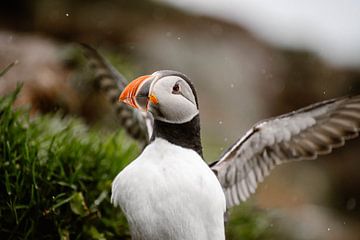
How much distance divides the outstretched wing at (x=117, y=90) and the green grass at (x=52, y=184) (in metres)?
0.30

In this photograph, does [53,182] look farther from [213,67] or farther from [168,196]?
[213,67]

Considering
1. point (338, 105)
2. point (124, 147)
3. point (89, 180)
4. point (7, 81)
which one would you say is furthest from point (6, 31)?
point (338, 105)

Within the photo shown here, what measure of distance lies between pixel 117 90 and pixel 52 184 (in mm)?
937

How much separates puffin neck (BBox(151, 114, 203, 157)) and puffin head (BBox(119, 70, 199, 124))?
0.03 meters

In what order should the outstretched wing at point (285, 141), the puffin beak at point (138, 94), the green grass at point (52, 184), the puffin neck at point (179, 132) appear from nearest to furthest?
the puffin beak at point (138, 94)
the puffin neck at point (179, 132)
the outstretched wing at point (285, 141)
the green grass at point (52, 184)

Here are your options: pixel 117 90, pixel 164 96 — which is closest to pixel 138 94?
pixel 164 96

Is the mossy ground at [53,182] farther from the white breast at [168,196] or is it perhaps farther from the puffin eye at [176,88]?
the puffin eye at [176,88]

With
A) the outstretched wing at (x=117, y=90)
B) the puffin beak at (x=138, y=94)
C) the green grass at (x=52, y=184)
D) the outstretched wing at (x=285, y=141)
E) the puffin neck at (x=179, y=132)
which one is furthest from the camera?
the outstretched wing at (x=117, y=90)

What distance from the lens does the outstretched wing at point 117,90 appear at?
3832 mm

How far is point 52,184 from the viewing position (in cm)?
324

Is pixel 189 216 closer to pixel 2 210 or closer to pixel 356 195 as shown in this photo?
pixel 2 210

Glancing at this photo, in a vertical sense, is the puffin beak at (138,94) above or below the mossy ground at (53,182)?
above

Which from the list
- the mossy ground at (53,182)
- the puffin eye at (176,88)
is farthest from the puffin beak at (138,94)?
the mossy ground at (53,182)

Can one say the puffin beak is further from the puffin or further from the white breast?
the white breast
